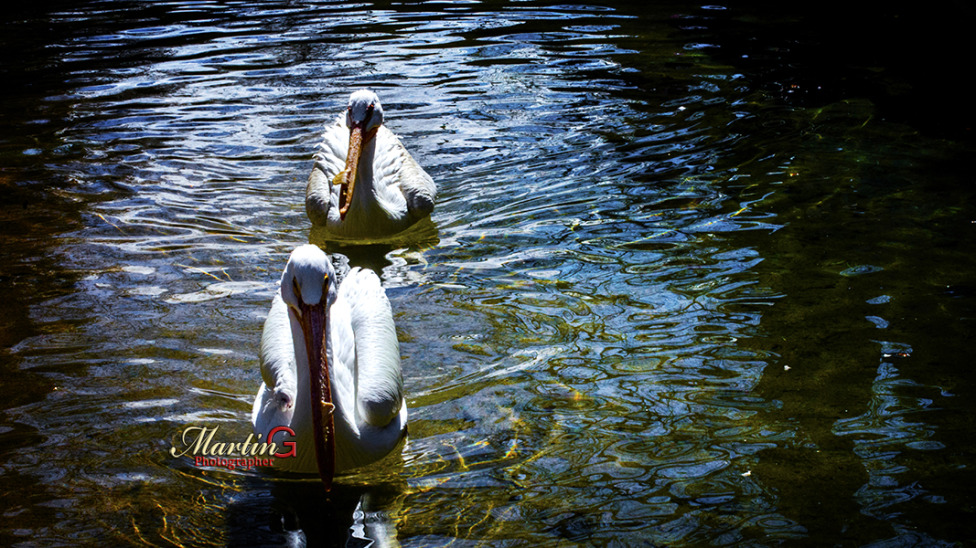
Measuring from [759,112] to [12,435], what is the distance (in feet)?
19.9

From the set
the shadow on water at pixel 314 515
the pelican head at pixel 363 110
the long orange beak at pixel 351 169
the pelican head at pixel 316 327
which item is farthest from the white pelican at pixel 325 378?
the pelican head at pixel 363 110

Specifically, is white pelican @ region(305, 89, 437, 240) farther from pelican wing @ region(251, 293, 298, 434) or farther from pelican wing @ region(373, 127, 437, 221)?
pelican wing @ region(251, 293, 298, 434)

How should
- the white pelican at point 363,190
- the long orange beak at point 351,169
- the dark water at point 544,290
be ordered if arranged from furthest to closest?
the white pelican at point 363,190, the long orange beak at point 351,169, the dark water at point 544,290

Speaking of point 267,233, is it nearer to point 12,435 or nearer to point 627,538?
point 12,435

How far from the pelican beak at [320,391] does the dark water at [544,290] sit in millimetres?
243

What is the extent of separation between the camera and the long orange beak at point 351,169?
5160mm

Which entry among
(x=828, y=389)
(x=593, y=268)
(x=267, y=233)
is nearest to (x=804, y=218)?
(x=593, y=268)

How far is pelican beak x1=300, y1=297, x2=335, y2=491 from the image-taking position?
3074 millimetres

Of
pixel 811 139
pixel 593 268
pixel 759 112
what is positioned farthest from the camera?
pixel 759 112

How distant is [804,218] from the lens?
17.8ft

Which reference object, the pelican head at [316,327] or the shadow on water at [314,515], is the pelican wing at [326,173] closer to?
the pelican head at [316,327]

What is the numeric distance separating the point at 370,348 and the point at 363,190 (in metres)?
2.03
